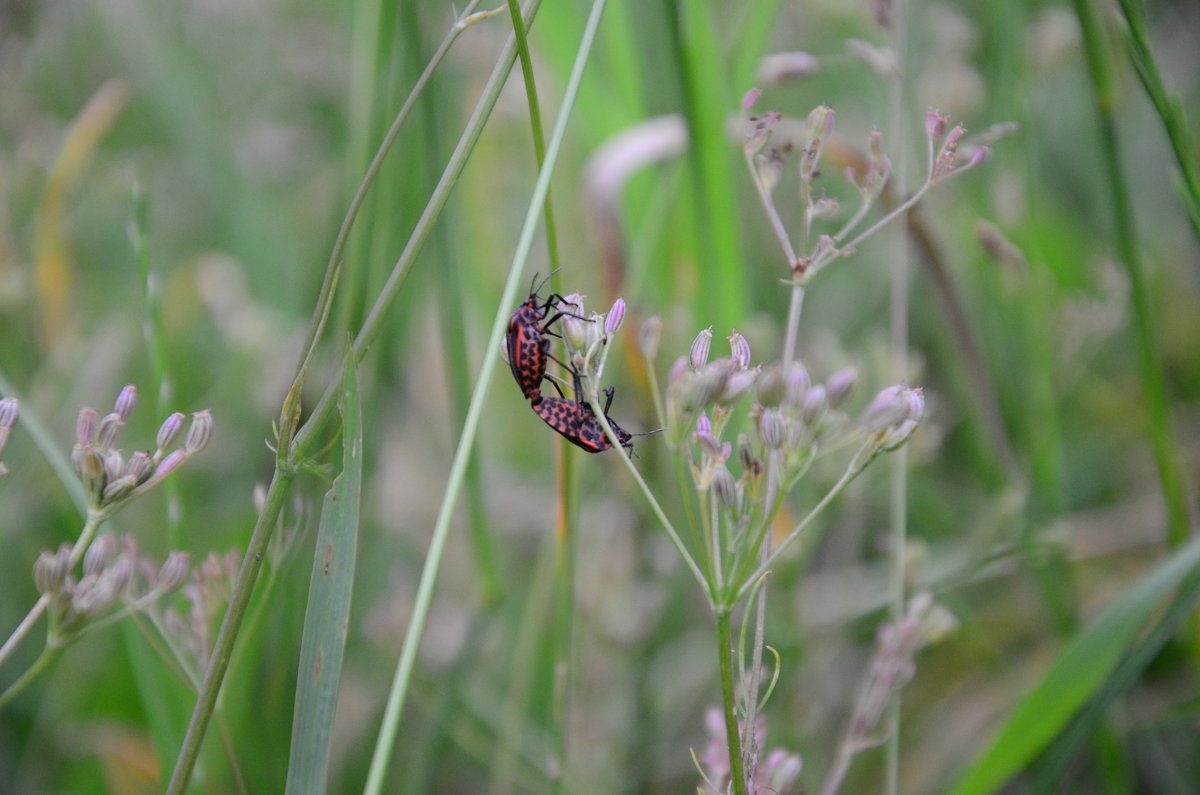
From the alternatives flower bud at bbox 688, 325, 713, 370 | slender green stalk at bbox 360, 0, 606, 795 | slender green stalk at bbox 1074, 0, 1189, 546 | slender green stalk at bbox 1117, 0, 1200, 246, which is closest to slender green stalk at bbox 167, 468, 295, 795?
slender green stalk at bbox 360, 0, 606, 795

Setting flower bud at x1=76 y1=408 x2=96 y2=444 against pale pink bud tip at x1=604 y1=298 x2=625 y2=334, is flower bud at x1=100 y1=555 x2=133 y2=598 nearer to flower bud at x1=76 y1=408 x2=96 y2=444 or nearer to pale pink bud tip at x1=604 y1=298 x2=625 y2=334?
flower bud at x1=76 y1=408 x2=96 y2=444

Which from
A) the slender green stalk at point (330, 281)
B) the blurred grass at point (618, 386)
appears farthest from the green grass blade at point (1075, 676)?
the slender green stalk at point (330, 281)

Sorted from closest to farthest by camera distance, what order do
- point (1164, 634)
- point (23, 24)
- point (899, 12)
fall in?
point (1164, 634) → point (899, 12) → point (23, 24)

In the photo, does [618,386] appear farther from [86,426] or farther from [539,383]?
[86,426]

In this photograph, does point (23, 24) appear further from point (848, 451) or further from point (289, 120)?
point (848, 451)

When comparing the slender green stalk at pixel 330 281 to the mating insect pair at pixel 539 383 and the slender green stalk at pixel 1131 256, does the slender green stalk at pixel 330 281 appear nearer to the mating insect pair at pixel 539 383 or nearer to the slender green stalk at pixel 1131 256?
the mating insect pair at pixel 539 383

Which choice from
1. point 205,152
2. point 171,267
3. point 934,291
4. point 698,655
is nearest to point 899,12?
point 934,291
